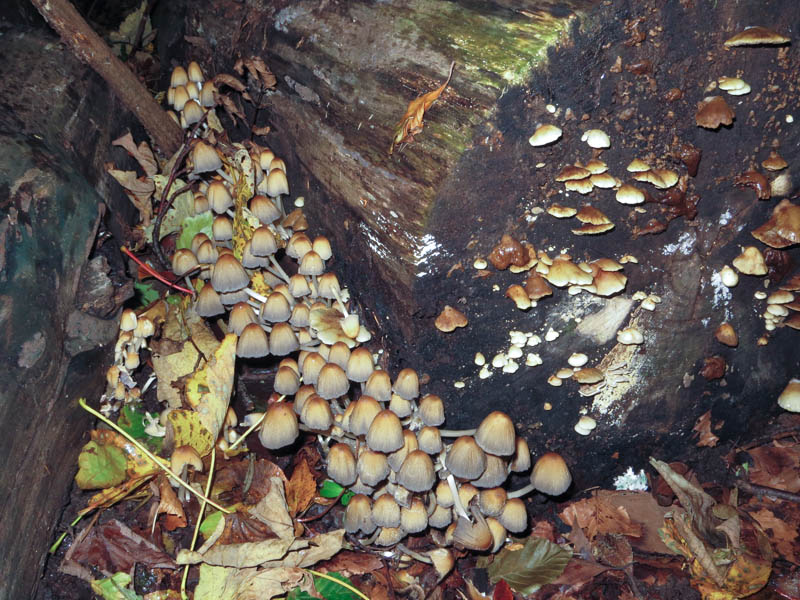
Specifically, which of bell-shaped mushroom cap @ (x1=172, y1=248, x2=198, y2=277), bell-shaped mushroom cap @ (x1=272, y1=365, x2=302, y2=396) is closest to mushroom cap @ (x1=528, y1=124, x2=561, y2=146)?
bell-shaped mushroom cap @ (x1=272, y1=365, x2=302, y2=396)

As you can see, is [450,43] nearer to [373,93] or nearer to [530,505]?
[373,93]

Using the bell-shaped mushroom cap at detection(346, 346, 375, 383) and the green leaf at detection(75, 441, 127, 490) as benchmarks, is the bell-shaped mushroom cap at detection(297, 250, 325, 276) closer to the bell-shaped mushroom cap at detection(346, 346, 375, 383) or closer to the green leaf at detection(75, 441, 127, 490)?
the bell-shaped mushroom cap at detection(346, 346, 375, 383)

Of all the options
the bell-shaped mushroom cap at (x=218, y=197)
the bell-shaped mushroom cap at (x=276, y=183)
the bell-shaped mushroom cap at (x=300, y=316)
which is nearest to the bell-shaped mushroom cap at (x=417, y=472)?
the bell-shaped mushroom cap at (x=300, y=316)

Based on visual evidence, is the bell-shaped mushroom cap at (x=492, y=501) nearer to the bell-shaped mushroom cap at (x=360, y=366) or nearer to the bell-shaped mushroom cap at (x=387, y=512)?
the bell-shaped mushroom cap at (x=387, y=512)

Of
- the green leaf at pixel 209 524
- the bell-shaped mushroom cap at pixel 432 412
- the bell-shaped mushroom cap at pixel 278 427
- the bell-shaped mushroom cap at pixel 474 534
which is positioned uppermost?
the bell-shaped mushroom cap at pixel 278 427

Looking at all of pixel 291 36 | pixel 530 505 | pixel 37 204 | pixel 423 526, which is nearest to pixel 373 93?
pixel 291 36

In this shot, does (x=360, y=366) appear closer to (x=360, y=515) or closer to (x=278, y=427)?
(x=278, y=427)
